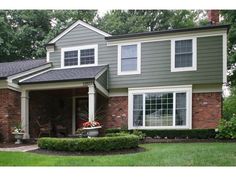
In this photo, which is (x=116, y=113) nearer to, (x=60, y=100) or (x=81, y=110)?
(x=81, y=110)

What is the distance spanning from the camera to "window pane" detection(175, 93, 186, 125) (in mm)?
14125

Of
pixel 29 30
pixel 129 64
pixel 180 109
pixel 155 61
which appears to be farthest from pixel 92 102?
pixel 29 30

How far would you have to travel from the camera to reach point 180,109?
14180 mm

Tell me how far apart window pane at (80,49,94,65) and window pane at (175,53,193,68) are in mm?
4074

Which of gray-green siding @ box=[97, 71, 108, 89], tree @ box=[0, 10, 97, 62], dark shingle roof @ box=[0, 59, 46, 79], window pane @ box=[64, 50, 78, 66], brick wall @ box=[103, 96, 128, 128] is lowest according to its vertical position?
brick wall @ box=[103, 96, 128, 128]

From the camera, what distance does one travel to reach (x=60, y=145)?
10219mm

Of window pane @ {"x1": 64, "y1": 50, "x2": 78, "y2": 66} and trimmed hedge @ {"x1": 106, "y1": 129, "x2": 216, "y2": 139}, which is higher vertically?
window pane @ {"x1": 64, "y1": 50, "x2": 78, "y2": 66}

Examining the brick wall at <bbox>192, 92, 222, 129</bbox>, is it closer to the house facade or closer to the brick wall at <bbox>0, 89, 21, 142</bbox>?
the house facade

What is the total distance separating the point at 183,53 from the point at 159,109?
2664mm

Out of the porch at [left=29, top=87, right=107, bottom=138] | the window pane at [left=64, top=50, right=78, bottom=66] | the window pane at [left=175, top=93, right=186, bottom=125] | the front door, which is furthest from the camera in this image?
the front door

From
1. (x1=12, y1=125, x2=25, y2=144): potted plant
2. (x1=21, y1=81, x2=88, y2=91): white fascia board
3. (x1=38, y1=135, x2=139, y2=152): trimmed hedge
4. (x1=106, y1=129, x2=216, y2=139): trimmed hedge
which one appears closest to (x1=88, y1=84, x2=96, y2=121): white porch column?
(x1=21, y1=81, x2=88, y2=91): white fascia board

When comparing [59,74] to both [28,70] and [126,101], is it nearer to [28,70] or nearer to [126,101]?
[28,70]
